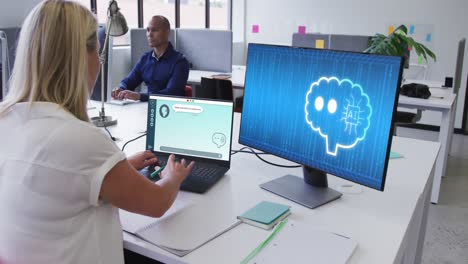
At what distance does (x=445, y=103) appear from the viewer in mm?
2928

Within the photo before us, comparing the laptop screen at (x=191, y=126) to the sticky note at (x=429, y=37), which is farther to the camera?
the sticky note at (x=429, y=37)

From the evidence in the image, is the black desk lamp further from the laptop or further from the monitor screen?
the monitor screen

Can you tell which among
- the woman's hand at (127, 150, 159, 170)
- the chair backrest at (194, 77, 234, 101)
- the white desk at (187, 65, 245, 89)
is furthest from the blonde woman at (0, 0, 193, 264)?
the white desk at (187, 65, 245, 89)

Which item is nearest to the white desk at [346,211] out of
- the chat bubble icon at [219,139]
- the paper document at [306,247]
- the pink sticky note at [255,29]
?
the paper document at [306,247]

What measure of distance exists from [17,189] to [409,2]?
16.7ft

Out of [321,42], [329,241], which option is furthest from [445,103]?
[329,241]

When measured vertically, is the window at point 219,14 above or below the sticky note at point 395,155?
above

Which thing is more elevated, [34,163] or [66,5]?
[66,5]

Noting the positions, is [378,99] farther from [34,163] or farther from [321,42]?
[321,42]

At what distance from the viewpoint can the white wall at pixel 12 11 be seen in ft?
11.1

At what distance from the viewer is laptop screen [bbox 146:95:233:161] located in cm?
141

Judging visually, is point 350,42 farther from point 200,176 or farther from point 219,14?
point 200,176

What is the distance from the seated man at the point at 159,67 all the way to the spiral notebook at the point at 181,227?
6.89 feet

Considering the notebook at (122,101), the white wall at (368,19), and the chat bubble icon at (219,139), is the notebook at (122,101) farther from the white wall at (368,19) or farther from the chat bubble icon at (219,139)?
the white wall at (368,19)
